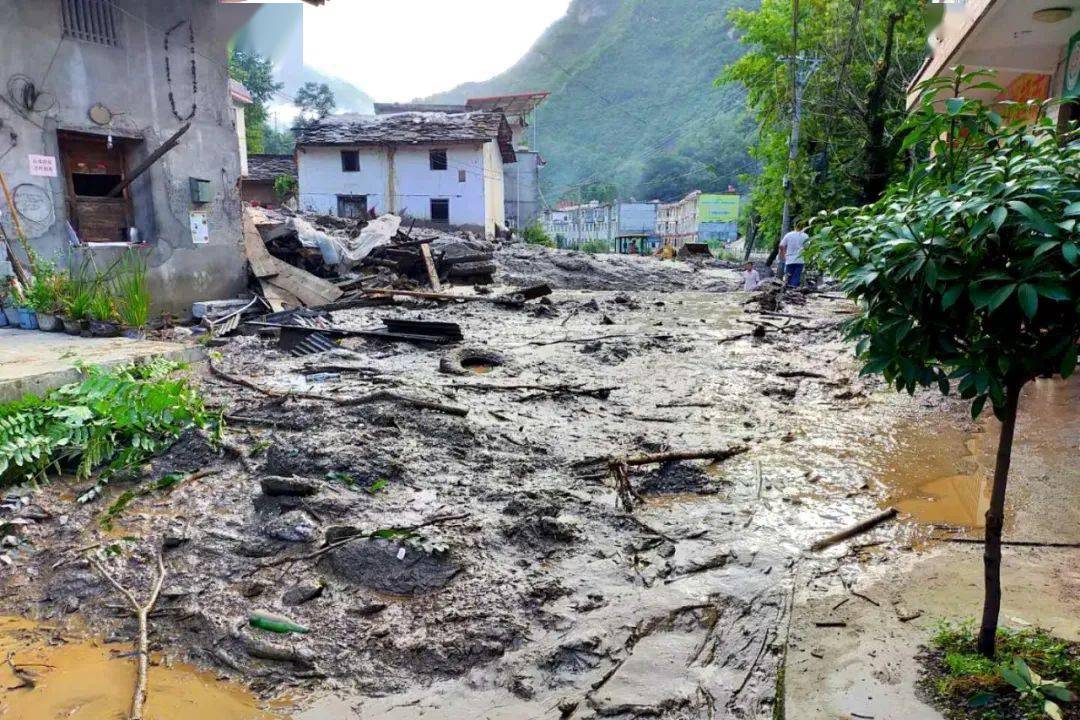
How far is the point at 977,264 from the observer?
2.20 metres

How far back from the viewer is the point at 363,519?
4188 mm

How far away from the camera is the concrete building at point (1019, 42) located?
6.49 meters

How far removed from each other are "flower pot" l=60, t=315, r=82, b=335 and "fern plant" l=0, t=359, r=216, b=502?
3179 millimetres

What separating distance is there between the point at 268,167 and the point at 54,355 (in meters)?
33.1

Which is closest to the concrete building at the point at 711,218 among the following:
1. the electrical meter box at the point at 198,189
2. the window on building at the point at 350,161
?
the window on building at the point at 350,161

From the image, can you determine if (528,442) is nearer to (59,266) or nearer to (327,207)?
(59,266)

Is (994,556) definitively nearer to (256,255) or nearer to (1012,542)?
(1012,542)

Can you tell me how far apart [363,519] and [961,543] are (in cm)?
356

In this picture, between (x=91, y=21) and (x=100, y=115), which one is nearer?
(x=91, y=21)

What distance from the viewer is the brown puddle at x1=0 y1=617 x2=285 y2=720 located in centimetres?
273

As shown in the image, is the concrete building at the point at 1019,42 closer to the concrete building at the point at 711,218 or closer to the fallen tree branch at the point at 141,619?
the fallen tree branch at the point at 141,619

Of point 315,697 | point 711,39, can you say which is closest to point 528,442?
point 315,697

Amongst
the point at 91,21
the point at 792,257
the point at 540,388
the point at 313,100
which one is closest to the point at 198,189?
the point at 91,21

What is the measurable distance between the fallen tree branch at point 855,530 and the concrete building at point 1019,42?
399 centimetres
